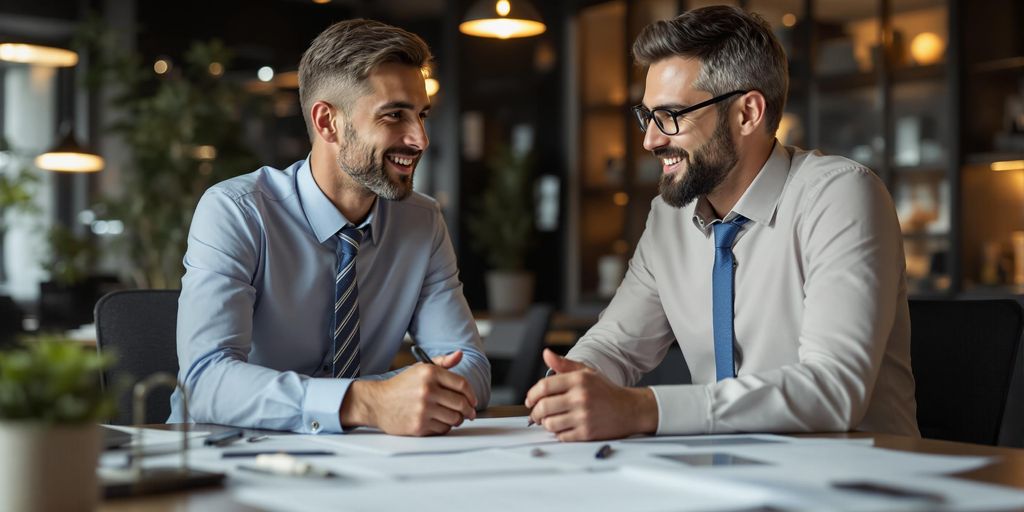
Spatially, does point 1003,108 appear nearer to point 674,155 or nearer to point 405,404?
point 674,155

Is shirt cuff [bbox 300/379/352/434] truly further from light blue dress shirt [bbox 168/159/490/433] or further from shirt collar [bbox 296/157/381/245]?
shirt collar [bbox 296/157/381/245]

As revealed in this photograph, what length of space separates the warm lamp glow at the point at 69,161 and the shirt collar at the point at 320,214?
5887mm

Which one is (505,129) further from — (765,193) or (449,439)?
(449,439)

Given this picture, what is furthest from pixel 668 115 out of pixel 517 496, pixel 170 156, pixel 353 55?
pixel 170 156

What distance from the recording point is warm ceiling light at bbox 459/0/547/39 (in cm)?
454

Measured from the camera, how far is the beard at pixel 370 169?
2229 mm

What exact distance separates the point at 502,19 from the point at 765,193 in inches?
105

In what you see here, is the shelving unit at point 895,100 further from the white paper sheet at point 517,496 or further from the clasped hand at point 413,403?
the white paper sheet at point 517,496

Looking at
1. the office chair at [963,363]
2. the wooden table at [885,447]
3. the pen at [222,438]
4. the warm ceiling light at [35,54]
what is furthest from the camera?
the warm ceiling light at [35,54]

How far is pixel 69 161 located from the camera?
7703 mm

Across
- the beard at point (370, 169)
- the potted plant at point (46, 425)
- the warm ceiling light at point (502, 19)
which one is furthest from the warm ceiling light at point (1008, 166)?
the potted plant at point (46, 425)

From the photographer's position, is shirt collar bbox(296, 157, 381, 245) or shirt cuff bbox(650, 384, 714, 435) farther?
shirt collar bbox(296, 157, 381, 245)

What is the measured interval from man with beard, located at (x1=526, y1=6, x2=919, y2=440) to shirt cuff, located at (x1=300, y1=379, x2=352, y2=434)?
0.29 metres

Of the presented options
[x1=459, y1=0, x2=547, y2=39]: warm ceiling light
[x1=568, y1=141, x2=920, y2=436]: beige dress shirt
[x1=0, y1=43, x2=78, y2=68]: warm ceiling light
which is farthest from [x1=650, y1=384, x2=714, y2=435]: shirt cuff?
[x1=0, y1=43, x2=78, y2=68]: warm ceiling light
